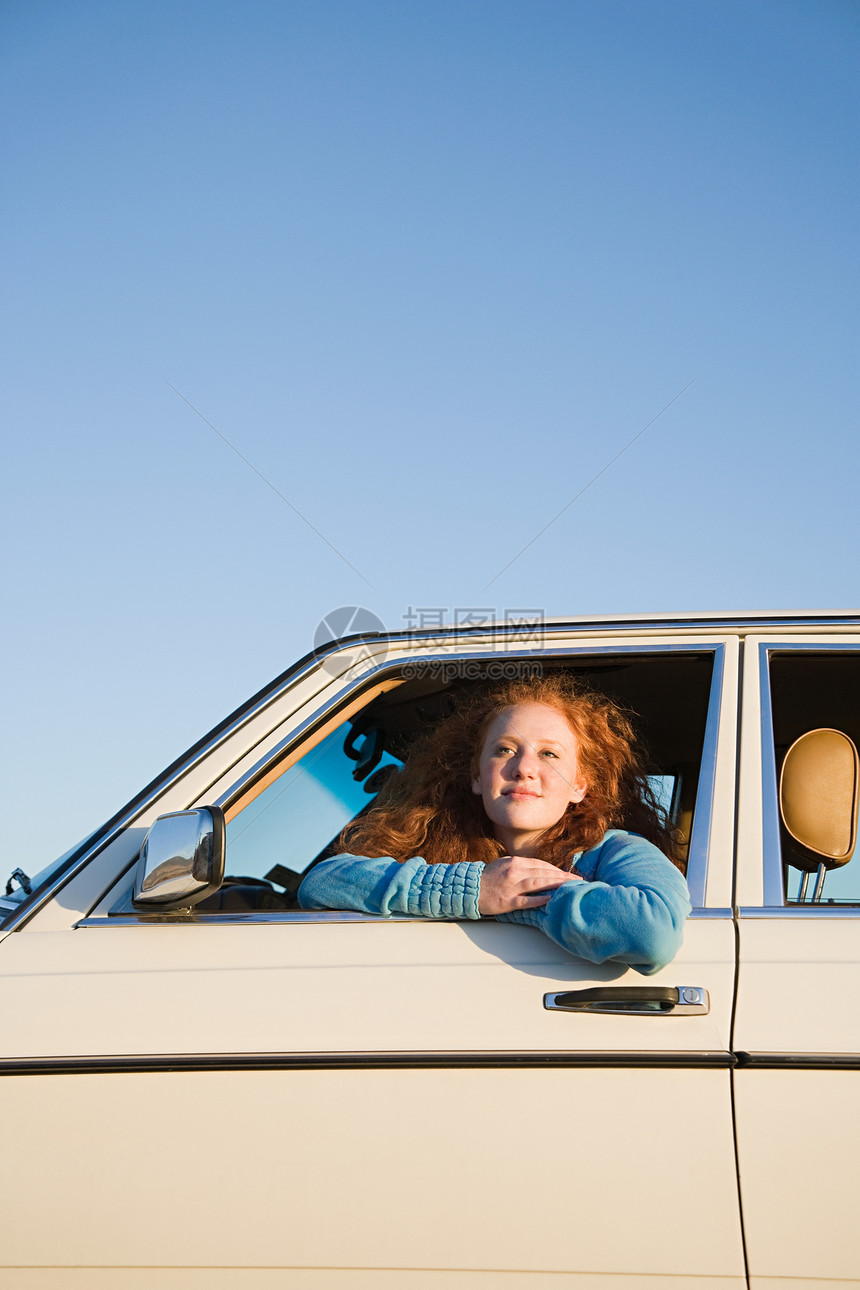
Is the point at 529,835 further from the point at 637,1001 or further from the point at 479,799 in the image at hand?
A: the point at 637,1001

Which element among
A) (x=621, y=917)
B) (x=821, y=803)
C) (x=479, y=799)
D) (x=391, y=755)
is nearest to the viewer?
(x=621, y=917)

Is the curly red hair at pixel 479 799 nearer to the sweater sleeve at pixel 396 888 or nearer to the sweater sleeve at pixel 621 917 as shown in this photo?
the sweater sleeve at pixel 396 888

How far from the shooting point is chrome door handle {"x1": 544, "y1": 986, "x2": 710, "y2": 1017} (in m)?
1.56

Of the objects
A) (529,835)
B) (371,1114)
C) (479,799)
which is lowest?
(371,1114)

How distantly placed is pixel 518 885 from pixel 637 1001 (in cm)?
30

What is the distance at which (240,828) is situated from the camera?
2.33 m

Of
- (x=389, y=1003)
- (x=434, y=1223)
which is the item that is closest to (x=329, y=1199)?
(x=434, y=1223)

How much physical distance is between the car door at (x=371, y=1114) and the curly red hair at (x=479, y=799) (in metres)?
0.58

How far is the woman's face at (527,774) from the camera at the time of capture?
224 centimetres

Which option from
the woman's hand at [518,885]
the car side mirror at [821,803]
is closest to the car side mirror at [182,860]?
the woman's hand at [518,885]

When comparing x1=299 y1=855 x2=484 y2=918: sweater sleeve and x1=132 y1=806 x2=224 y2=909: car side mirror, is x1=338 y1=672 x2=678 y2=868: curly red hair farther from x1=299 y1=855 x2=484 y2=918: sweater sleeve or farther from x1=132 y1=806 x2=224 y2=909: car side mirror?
x1=132 y1=806 x2=224 y2=909: car side mirror

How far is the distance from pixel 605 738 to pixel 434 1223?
138 centimetres

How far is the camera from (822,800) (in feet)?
6.79

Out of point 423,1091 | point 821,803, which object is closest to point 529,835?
point 821,803
